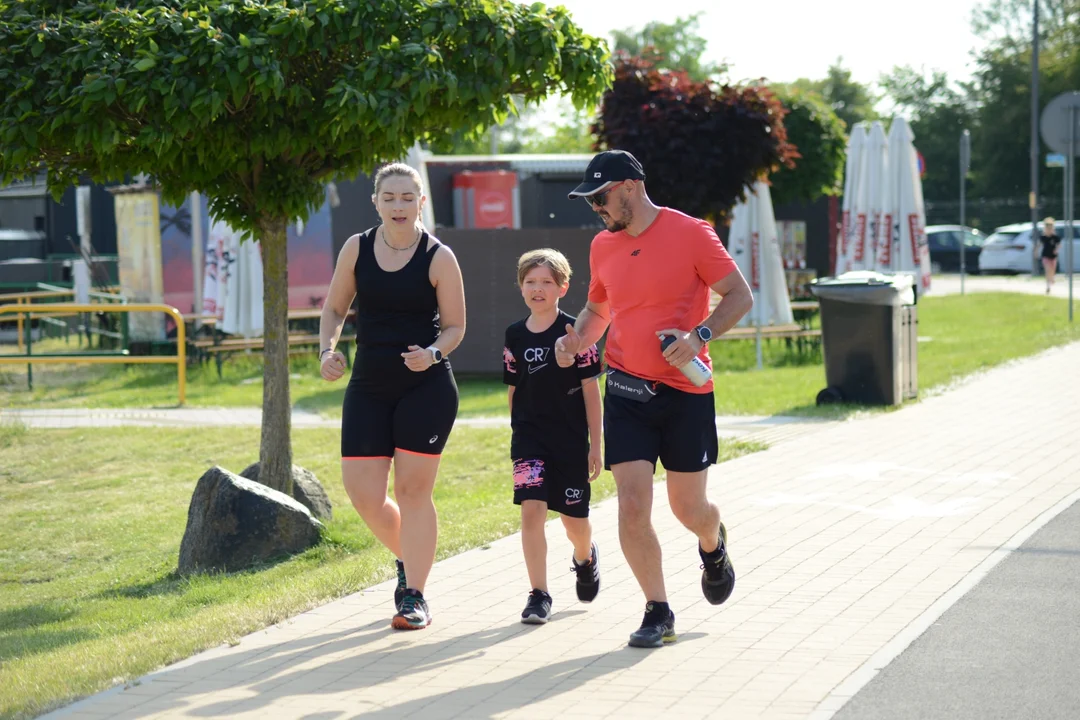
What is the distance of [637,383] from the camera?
5543mm

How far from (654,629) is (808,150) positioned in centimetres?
1981

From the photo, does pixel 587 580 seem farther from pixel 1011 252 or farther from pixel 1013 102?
pixel 1013 102

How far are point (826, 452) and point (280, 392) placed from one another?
3972 millimetres

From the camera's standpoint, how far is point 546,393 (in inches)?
236

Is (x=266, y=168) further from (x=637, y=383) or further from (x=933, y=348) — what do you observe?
(x=933, y=348)

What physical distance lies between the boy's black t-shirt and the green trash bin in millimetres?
7365

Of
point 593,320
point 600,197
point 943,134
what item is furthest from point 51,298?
point 943,134

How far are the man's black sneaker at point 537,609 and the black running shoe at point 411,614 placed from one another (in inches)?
15.7

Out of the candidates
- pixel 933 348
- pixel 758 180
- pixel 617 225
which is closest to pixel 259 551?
pixel 617 225

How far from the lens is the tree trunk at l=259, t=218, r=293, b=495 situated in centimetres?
905

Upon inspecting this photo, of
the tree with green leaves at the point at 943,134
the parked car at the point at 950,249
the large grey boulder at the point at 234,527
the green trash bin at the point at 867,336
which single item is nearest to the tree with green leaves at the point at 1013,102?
the tree with green leaves at the point at 943,134

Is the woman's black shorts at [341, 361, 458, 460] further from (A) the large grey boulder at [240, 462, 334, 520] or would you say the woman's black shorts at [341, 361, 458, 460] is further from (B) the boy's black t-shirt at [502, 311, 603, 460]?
(A) the large grey boulder at [240, 462, 334, 520]

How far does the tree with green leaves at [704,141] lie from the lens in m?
17.1

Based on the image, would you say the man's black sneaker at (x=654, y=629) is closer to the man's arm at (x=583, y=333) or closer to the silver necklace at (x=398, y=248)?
the man's arm at (x=583, y=333)
